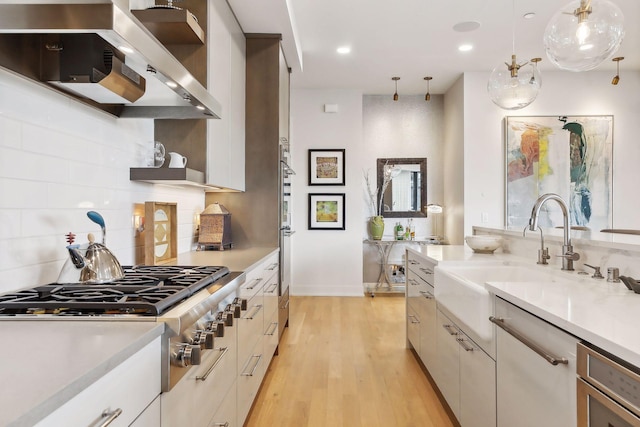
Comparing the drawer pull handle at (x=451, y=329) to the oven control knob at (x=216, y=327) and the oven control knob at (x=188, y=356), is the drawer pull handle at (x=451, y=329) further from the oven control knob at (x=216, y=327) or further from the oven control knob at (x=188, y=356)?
the oven control knob at (x=188, y=356)

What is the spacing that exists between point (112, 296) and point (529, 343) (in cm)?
128

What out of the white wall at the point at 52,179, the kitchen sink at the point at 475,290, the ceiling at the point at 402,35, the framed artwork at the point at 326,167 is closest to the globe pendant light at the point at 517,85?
the ceiling at the point at 402,35

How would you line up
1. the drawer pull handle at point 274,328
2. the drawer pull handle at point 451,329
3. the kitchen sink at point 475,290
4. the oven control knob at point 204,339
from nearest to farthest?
1. the oven control knob at point 204,339
2. the kitchen sink at point 475,290
3. the drawer pull handle at point 451,329
4. the drawer pull handle at point 274,328

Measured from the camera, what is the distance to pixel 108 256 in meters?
1.54

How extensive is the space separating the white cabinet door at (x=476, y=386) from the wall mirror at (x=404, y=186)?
3.77 m

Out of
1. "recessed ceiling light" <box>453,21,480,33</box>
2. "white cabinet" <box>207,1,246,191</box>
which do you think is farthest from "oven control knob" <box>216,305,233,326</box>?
"recessed ceiling light" <box>453,21,480,33</box>

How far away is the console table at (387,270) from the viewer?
5395 mm

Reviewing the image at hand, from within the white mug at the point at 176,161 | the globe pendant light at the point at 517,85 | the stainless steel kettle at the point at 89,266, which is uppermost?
the globe pendant light at the point at 517,85

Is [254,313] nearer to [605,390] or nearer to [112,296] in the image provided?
[112,296]

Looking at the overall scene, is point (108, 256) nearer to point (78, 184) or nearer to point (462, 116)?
point (78, 184)

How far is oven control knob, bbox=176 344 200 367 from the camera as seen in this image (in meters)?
1.08

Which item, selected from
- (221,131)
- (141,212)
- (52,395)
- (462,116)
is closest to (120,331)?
(52,395)

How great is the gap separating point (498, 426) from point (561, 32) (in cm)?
175

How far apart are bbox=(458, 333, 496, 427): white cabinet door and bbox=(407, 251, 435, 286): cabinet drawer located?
2.00 feet
